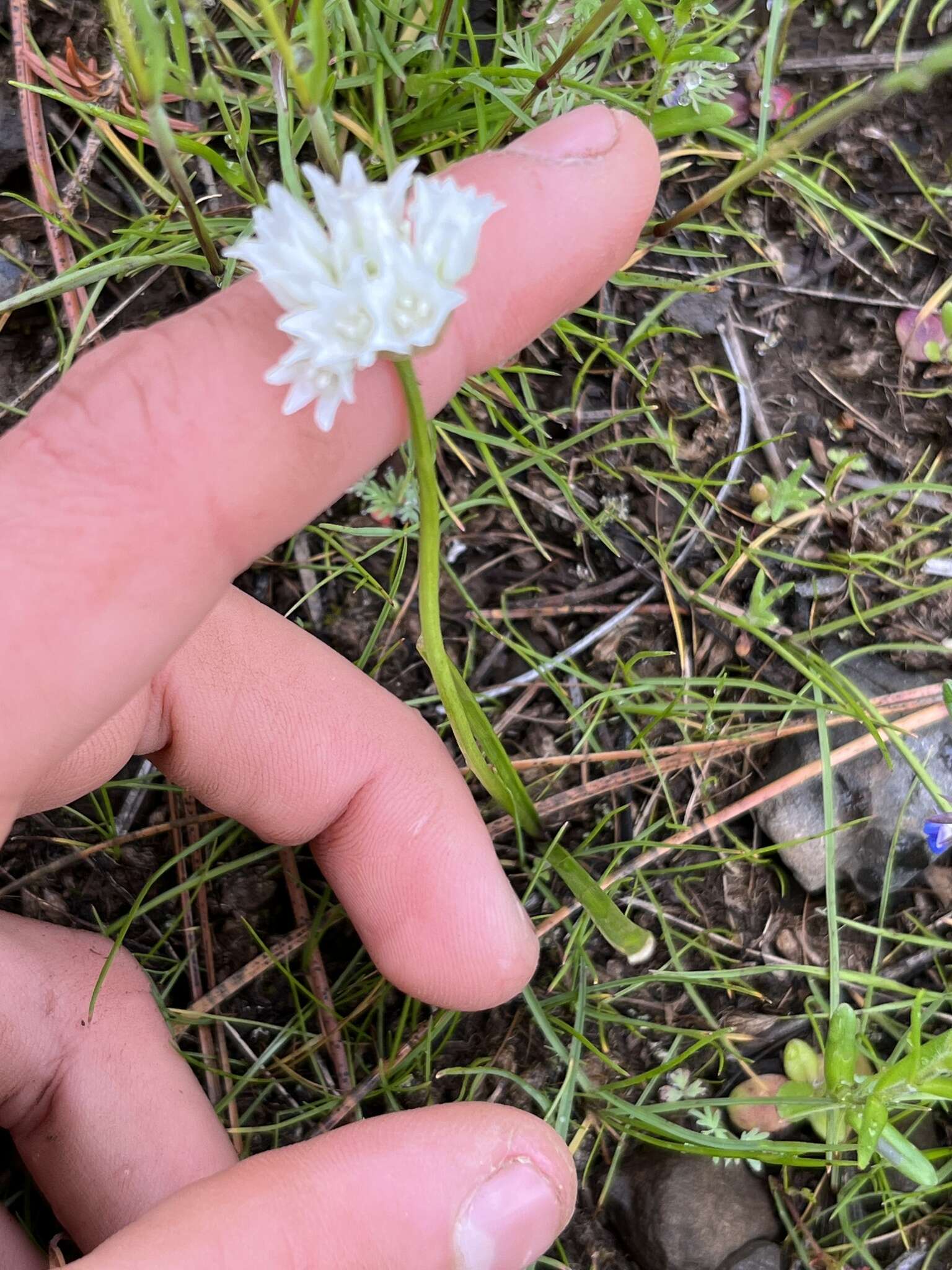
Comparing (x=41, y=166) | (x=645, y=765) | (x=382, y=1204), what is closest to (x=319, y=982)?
(x=382, y=1204)

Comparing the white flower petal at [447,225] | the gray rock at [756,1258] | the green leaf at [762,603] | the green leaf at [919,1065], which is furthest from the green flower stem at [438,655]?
the gray rock at [756,1258]

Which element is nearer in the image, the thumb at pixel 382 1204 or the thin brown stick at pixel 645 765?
the thumb at pixel 382 1204

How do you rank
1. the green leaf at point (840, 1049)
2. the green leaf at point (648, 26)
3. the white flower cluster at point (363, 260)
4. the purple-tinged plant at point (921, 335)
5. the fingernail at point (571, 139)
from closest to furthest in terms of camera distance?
1. the white flower cluster at point (363, 260)
2. the fingernail at point (571, 139)
3. the green leaf at point (648, 26)
4. the green leaf at point (840, 1049)
5. the purple-tinged plant at point (921, 335)

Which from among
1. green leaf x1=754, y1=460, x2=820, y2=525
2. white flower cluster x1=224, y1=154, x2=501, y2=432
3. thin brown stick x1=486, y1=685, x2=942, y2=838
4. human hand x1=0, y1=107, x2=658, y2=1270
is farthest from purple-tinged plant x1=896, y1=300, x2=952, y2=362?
white flower cluster x1=224, y1=154, x2=501, y2=432

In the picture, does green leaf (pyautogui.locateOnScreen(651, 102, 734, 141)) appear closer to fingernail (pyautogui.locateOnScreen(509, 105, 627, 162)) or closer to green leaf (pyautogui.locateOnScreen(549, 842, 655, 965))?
fingernail (pyautogui.locateOnScreen(509, 105, 627, 162))

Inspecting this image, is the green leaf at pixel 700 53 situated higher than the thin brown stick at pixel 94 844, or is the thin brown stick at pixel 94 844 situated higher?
the green leaf at pixel 700 53

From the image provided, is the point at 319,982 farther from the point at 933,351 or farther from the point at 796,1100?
the point at 933,351

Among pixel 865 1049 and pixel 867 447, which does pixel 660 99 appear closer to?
pixel 867 447

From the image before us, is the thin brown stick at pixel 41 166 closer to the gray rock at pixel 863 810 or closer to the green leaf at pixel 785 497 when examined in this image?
the green leaf at pixel 785 497
